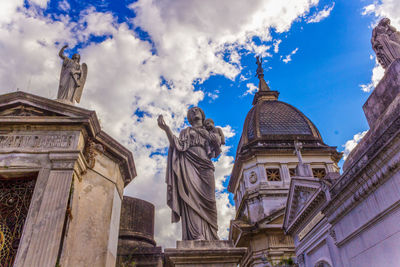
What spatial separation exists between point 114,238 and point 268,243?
67.3ft

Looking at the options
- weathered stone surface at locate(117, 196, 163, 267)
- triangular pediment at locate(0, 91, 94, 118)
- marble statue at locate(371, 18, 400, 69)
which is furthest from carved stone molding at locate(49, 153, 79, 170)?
marble statue at locate(371, 18, 400, 69)

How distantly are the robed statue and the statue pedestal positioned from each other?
0.37m

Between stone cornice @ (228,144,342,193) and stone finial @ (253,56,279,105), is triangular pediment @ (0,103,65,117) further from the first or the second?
stone finial @ (253,56,279,105)

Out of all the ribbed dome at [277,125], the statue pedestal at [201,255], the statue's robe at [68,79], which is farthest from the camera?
the ribbed dome at [277,125]

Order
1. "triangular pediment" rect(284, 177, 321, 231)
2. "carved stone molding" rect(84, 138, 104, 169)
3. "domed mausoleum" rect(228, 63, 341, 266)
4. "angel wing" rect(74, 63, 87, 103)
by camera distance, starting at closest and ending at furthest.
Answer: "carved stone molding" rect(84, 138, 104, 169), "angel wing" rect(74, 63, 87, 103), "triangular pediment" rect(284, 177, 321, 231), "domed mausoleum" rect(228, 63, 341, 266)

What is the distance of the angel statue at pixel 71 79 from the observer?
Result: 399 inches

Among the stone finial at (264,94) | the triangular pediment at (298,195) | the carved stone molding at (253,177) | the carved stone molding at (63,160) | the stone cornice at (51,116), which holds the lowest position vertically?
the carved stone molding at (63,160)

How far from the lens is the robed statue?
6258mm

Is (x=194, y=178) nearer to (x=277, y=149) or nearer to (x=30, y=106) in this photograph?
(x=30, y=106)

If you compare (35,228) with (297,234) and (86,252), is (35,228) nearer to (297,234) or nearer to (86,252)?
(86,252)

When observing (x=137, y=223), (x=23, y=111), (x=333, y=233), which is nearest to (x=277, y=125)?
(x=333, y=233)

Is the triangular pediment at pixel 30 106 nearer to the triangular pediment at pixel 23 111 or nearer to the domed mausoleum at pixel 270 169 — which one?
the triangular pediment at pixel 23 111

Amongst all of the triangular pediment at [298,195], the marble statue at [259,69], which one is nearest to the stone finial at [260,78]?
the marble statue at [259,69]

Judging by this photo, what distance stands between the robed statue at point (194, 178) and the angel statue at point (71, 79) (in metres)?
4.80
